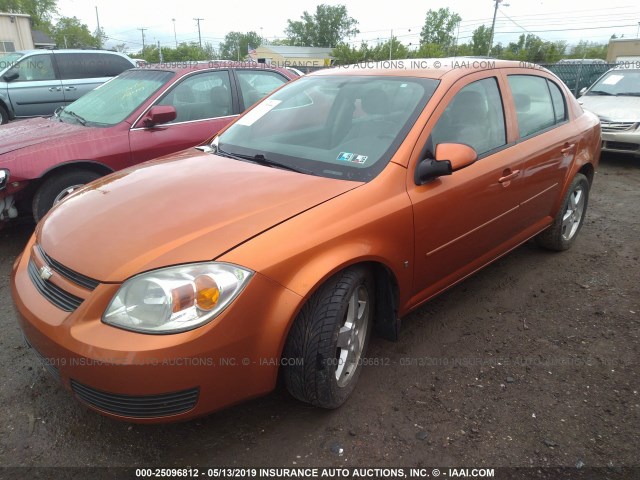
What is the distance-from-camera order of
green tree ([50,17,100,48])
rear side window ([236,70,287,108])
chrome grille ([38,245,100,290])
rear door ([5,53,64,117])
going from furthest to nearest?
green tree ([50,17,100,48]) < rear door ([5,53,64,117]) < rear side window ([236,70,287,108]) < chrome grille ([38,245,100,290])

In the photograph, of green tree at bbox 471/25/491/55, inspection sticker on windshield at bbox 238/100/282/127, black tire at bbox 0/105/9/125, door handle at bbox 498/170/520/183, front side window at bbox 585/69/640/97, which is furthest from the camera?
green tree at bbox 471/25/491/55

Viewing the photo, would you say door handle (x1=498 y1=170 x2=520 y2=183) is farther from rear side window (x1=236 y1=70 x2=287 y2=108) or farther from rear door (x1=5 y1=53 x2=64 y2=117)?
rear door (x1=5 y1=53 x2=64 y2=117)

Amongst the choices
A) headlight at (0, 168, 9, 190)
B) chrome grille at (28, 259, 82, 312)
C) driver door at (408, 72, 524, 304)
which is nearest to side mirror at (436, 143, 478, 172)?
driver door at (408, 72, 524, 304)

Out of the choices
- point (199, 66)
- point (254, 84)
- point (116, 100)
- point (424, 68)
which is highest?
point (424, 68)

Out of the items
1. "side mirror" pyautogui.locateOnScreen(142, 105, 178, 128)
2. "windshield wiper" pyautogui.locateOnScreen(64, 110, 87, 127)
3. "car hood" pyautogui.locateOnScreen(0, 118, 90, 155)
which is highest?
"side mirror" pyautogui.locateOnScreen(142, 105, 178, 128)

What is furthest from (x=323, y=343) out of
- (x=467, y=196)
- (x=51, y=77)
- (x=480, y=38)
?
(x=480, y=38)

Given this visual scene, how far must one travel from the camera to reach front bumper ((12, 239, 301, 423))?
173cm

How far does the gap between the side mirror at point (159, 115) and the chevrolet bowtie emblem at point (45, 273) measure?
8.49 feet

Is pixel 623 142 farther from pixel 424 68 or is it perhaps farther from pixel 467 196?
pixel 467 196

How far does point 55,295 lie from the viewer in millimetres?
2002

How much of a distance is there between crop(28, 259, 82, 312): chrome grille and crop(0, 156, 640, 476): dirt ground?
0.53 meters

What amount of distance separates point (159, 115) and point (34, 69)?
6684 mm

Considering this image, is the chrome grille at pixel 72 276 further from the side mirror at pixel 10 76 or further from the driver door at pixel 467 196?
the side mirror at pixel 10 76

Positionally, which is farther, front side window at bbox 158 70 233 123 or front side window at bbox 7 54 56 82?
front side window at bbox 7 54 56 82
